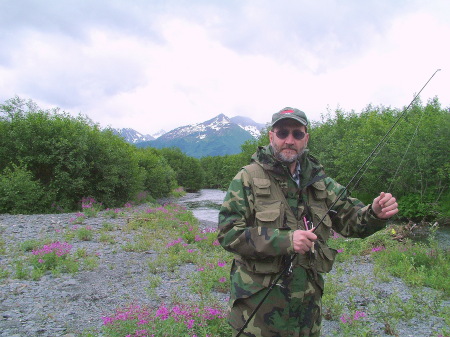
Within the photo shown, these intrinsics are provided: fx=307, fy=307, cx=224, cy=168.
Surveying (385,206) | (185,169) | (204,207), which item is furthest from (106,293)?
(185,169)

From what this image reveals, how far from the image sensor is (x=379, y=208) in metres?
2.49

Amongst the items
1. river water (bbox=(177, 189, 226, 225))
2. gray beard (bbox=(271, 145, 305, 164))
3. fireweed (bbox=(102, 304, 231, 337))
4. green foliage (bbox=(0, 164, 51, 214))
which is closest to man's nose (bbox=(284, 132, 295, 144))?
gray beard (bbox=(271, 145, 305, 164))

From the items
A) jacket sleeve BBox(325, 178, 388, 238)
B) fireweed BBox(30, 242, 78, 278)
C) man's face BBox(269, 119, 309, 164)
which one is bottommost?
fireweed BBox(30, 242, 78, 278)

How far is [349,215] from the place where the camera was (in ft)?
9.18

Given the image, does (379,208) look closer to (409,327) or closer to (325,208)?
(325,208)

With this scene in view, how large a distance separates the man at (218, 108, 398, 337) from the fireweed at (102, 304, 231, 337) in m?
1.99

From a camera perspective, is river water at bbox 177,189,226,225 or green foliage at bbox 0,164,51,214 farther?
river water at bbox 177,189,226,225

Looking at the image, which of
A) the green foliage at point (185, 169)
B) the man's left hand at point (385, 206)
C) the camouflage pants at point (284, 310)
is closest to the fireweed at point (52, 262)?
the camouflage pants at point (284, 310)

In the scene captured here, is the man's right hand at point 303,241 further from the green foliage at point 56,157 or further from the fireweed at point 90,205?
the green foliage at point 56,157

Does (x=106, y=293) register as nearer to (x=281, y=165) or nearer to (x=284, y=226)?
(x=284, y=226)

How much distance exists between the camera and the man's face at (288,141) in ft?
8.68

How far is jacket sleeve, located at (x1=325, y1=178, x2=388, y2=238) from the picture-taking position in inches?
104

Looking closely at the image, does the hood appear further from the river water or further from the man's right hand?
the river water

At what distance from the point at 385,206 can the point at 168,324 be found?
321cm
